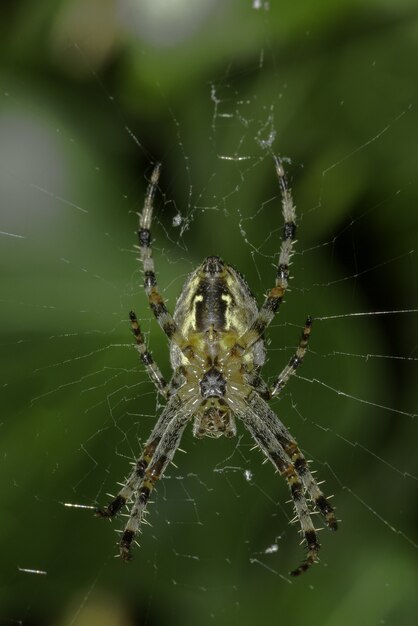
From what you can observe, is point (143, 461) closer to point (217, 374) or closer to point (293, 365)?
point (217, 374)

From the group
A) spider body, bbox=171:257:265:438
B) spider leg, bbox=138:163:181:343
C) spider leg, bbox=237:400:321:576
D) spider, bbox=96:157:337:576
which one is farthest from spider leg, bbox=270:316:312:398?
spider leg, bbox=138:163:181:343

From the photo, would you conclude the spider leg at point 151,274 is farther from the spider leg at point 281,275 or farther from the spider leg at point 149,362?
the spider leg at point 281,275

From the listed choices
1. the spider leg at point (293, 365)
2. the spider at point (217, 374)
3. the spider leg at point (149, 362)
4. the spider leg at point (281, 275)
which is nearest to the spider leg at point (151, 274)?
the spider at point (217, 374)

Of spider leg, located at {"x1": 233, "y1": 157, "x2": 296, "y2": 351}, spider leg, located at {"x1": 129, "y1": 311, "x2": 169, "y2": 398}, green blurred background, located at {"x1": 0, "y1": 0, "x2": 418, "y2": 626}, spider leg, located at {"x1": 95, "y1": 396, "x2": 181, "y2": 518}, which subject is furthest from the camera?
spider leg, located at {"x1": 95, "y1": 396, "x2": 181, "y2": 518}

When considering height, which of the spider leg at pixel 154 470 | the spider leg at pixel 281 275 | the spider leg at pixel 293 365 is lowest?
the spider leg at pixel 154 470

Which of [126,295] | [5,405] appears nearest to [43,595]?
[5,405]

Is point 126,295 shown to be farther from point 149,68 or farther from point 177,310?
point 149,68

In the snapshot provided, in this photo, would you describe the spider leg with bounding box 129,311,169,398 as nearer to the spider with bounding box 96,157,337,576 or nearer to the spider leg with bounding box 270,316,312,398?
the spider with bounding box 96,157,337,576
